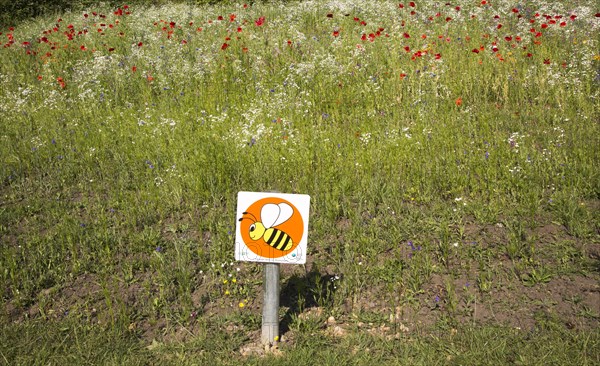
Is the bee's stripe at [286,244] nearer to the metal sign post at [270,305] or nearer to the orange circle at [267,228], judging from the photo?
the orange circle at [267,228]

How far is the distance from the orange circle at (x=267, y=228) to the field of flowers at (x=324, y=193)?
26.3 inches

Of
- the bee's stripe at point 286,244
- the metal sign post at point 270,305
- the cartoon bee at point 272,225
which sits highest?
the cartoon bee at point 272,225

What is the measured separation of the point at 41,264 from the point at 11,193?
160cm

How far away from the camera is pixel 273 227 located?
10.0ft

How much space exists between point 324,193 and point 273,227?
1.76 m

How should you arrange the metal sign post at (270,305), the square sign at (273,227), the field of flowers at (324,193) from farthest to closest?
the field of flowers at (324,193) → the metal sign post at (270,305) → the square sign at (273,227)

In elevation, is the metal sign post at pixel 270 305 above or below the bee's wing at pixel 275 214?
below

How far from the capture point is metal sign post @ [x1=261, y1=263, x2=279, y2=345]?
3160mm

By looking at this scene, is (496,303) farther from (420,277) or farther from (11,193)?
(11,193)

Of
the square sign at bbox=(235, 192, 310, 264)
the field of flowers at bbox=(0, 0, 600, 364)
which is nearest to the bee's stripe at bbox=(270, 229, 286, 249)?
the square sign at bbox=(235, 192, 310, 264)

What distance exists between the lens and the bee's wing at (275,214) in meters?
3.06

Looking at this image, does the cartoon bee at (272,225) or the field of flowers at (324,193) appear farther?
the field of flowers at (324,193)

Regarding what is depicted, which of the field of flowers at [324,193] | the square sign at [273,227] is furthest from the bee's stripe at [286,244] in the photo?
the field of flowers at [324,193]

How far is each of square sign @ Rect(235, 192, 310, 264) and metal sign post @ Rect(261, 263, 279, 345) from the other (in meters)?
0.13
